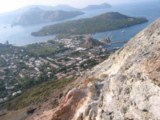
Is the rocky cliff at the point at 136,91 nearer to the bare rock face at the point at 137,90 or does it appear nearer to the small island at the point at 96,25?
the bare rock face at the point at 137,90

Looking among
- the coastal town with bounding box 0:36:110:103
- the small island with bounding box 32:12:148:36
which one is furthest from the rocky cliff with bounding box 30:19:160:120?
the small island with bounding box 32:12:148:36

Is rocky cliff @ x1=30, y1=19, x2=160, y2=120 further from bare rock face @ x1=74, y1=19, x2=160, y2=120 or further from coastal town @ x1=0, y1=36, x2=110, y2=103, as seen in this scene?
coastal town @ x1=0, y1=36, x2=110, y2=103

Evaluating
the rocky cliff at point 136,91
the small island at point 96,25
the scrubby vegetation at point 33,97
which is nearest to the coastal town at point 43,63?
the scrubby vegetation at point 33,97

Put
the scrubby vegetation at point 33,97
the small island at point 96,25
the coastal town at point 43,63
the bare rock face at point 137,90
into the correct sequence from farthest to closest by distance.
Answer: the small island at point 96,25, the coastal town at point 43,63, the scrubby vegetation at point 33,97, the bare rock face at point 137,90

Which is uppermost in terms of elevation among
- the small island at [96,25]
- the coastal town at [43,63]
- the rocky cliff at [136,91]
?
the rocky cliff at [136,91]

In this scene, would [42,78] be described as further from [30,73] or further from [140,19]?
[140,19]
